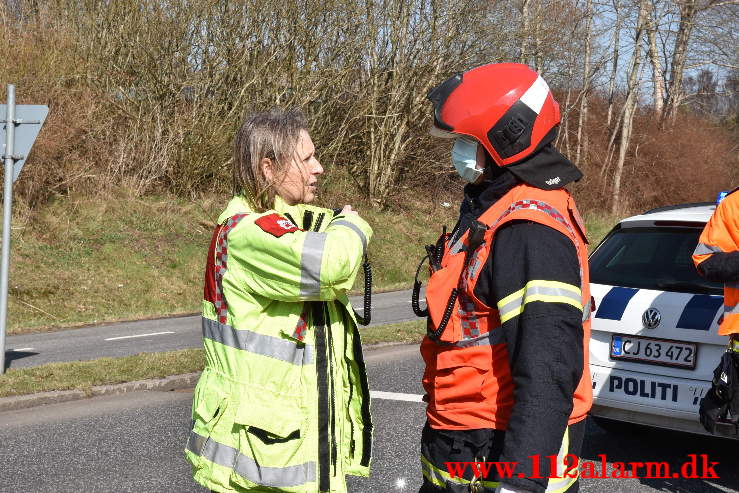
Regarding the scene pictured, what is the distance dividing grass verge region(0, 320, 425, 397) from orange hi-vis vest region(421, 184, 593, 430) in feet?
18.6

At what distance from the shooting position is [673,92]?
34406 mm

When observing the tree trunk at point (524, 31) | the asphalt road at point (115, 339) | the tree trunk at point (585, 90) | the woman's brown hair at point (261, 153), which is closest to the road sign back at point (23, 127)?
the asphalt road at point (115, 339)

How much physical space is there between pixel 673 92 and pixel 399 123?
1680cm

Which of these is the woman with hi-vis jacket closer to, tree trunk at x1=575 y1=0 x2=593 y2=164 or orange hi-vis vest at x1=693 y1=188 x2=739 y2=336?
orange hi-vis vest at x1=693 y1=188 x2=739 y2=336

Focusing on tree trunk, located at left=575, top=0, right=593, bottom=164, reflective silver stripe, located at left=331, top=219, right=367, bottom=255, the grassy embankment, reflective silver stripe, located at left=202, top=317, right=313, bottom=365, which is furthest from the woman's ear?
tree trunk, located at left=575, top=0, right=593, bottom=164

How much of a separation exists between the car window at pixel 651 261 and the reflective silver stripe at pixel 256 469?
3.65 meters

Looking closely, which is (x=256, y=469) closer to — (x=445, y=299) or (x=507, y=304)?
(x=445, y=299)

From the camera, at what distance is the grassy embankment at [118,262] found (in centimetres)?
1402

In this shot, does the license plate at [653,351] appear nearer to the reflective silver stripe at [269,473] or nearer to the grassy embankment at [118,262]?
the reflective silver stripe at [269,473]

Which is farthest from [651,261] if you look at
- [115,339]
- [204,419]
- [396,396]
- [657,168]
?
[657,168]

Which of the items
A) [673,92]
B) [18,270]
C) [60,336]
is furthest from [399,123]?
[673,92]

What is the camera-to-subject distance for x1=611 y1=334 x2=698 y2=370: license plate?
5.14 m

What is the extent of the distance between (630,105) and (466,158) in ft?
97.7

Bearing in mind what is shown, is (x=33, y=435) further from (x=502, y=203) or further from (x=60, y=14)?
(x=60, y=14)
